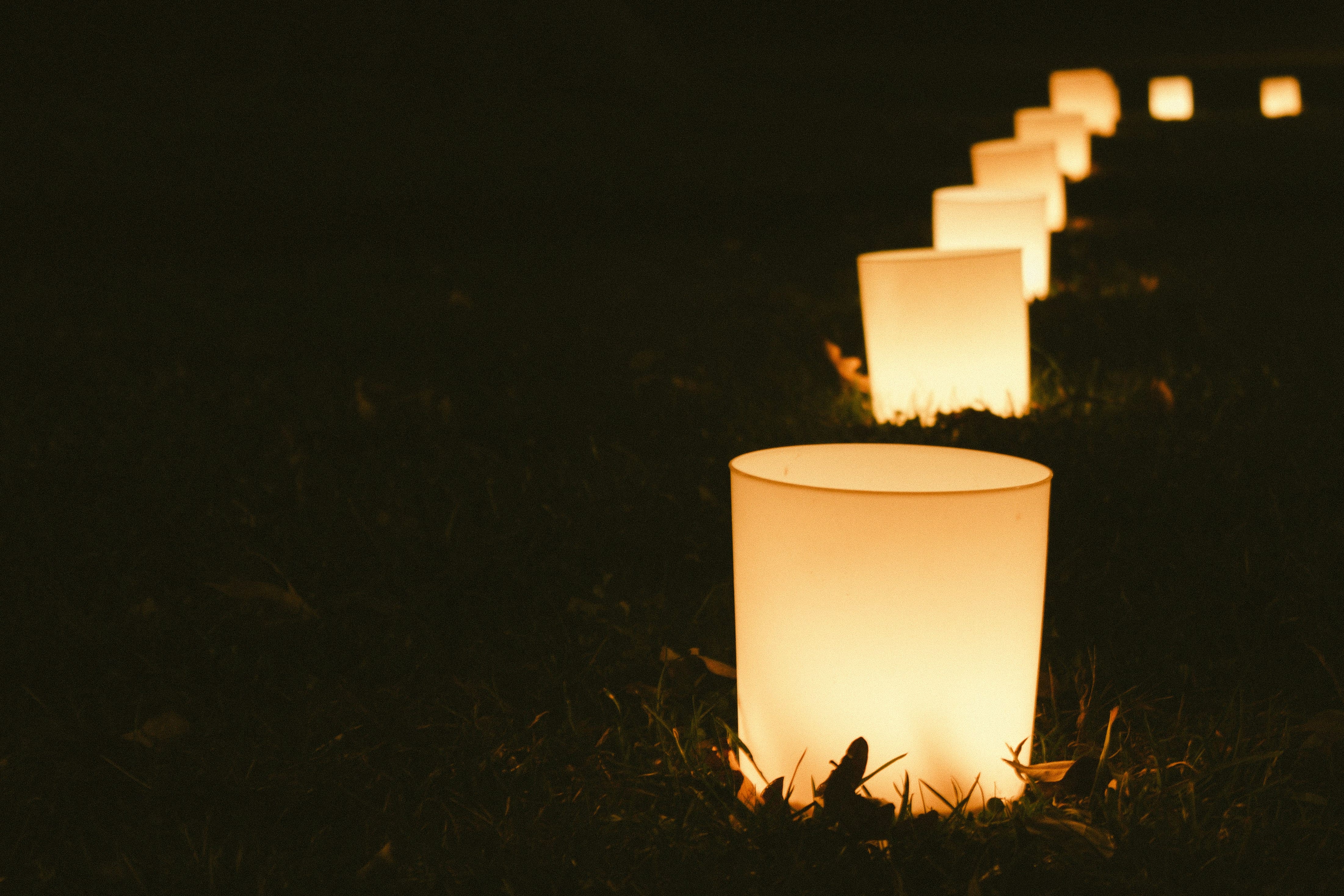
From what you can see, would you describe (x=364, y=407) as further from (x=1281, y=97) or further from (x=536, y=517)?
(x=1281, y=97)

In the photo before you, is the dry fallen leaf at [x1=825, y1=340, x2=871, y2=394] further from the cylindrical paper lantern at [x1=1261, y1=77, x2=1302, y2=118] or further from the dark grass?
the cylindrical paper lantern at [x1=1261, y1=77, x2=1302, y2=118]

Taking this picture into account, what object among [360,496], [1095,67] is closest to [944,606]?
[360,496]

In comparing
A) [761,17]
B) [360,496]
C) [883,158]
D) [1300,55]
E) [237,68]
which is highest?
[761,17]

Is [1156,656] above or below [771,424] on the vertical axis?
below

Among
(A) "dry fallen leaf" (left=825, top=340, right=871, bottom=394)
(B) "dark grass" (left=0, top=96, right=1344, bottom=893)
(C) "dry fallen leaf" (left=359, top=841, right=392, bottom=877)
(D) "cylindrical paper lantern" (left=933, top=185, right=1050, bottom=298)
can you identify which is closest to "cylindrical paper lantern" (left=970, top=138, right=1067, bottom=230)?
(B) "dark grass" (left=0, top=96, right=1344, bottom=893)

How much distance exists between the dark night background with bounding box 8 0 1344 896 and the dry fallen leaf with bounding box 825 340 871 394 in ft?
0.28

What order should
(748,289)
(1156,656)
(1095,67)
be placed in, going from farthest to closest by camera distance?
1. (1095,67)
2. (748,289)
3. (1156,656)

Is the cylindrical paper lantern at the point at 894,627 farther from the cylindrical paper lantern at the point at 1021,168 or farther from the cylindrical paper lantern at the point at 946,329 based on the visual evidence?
the cylindrical paper lantern at the point at 1021,168

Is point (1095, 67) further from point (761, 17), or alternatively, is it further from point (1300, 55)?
point (761, 17)

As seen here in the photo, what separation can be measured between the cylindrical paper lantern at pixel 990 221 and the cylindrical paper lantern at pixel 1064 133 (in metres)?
4.48

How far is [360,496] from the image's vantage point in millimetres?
2834

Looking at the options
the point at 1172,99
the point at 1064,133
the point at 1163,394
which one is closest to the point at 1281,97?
the point at 1172,99

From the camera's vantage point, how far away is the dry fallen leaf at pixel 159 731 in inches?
74.6

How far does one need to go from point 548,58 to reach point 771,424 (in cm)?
864
